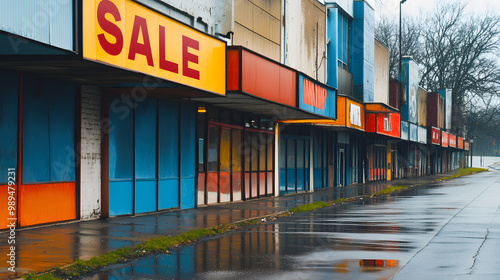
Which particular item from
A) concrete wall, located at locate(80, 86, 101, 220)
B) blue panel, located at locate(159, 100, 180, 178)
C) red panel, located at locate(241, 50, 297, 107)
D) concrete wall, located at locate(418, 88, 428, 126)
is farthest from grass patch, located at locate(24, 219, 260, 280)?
concrete wall, located at locate(418, 88, 428, 126)

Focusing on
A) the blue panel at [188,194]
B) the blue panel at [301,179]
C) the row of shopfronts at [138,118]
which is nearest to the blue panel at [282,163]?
the row of shopfronts at [138,118]

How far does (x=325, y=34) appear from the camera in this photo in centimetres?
3444

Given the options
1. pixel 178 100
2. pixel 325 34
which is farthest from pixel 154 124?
Result: pixel 325 34

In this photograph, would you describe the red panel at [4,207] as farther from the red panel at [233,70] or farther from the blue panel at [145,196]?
the red panel at [233,70]

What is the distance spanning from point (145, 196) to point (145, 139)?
1466mm

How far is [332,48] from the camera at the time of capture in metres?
35.3

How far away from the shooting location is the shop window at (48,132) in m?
15.0

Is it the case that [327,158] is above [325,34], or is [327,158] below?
below

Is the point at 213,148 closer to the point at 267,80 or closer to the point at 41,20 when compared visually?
the point at 267,80

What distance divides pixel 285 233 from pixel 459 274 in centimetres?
599

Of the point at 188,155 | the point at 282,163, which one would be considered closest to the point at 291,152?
the point at 282,163

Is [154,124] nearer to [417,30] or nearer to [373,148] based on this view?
[373,148]

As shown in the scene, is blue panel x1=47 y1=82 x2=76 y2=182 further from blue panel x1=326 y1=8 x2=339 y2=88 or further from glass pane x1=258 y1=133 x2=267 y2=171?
blue panel x1=326 y1=8 x2=339 y2=88

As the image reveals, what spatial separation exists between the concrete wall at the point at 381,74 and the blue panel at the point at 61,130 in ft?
105
